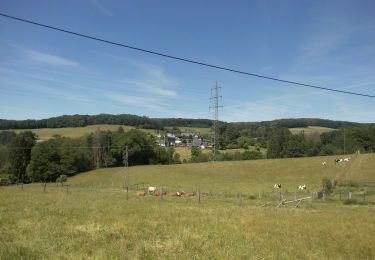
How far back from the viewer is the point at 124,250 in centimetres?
1494

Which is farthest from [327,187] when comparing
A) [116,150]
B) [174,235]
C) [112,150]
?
[112,150]

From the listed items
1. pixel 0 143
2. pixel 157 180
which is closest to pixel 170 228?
pixel 157 180

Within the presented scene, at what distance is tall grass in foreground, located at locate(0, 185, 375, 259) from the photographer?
14688 mm

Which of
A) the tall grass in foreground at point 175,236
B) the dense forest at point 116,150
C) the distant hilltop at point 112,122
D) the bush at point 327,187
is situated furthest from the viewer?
the distant hilltop at point 112,122

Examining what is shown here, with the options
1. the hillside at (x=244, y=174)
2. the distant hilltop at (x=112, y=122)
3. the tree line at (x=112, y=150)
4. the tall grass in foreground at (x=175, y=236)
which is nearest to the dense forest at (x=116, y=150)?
the tree line at (x=112, y=150)

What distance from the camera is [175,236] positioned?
60.3ft

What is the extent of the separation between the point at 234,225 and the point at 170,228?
4033 millimetres

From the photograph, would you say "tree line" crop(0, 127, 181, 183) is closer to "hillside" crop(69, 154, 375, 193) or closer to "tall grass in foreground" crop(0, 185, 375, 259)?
"hillside" crop(69, 154, 375, 193)

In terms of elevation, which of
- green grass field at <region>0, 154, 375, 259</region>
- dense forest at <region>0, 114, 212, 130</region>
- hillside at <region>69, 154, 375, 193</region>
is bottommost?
hillside at <region>69, 154, 375, 193</region>

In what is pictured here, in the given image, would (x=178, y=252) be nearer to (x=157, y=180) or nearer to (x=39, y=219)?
(x=39, y=219)

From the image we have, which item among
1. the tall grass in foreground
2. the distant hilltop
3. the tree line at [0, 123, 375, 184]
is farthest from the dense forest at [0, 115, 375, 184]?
the tall grass in foreground

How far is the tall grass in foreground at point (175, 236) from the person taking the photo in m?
14.7

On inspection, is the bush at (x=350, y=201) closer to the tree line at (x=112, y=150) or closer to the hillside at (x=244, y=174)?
the hillside at (x=244, y=174)

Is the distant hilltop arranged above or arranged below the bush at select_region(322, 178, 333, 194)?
above
